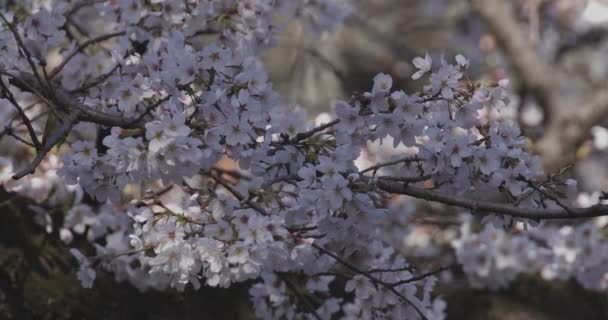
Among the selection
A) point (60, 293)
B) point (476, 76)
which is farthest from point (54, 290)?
point (476, 76)

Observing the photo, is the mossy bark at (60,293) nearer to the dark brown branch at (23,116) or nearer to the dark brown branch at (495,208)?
the dark brown branch at (23,116)

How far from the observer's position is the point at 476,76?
947cm

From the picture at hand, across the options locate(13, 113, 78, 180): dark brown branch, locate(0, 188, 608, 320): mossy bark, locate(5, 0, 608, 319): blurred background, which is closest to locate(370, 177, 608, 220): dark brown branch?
locate(5, 0, 608, 319): blurred background

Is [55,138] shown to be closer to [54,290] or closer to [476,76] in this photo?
[54,290]

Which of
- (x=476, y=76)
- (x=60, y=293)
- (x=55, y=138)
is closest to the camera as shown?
(x=55, y=138)

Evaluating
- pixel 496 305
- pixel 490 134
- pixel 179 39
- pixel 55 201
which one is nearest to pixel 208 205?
pixel 179 39

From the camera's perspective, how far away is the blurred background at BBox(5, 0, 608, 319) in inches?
110

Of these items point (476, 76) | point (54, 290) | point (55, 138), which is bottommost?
point (54, 290)

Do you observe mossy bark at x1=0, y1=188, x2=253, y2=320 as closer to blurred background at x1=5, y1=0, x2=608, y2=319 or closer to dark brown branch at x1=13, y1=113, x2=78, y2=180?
blurred background at x1=5, y1=0, x2=608, y2=319

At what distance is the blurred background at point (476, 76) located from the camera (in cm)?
280

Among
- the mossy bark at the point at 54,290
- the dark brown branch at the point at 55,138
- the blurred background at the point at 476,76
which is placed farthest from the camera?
the blurred background at the point at 476,76

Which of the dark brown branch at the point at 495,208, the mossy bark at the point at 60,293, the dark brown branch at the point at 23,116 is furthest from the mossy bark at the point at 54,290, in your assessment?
the dark brown branch at the point at 495,208

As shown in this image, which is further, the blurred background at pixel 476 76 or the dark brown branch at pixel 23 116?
the blurred background at pixel 476 76

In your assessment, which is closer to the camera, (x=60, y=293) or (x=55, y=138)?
(x=55, y=138)
